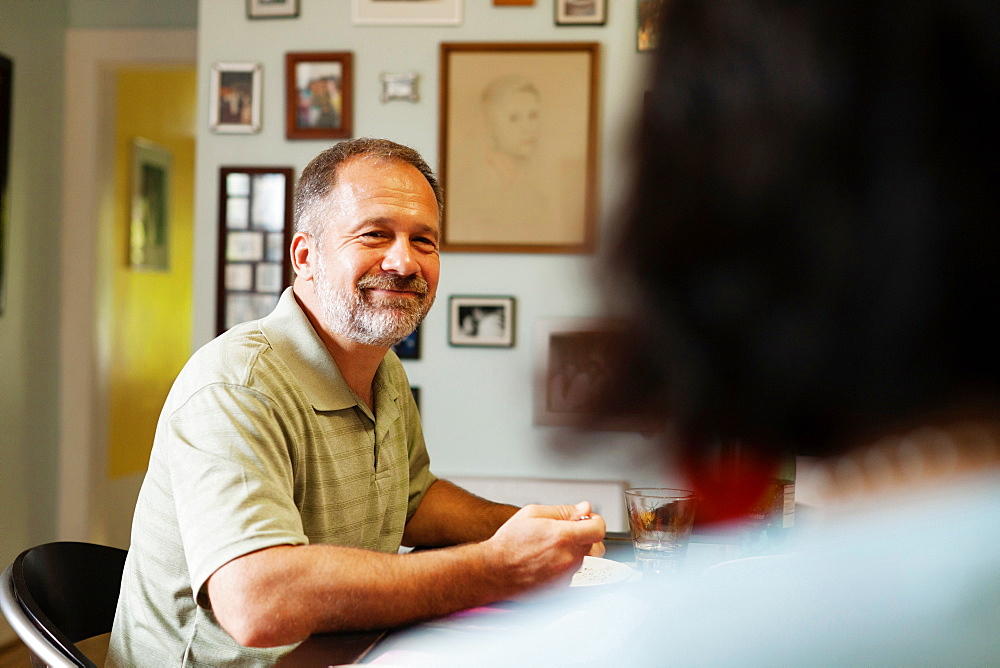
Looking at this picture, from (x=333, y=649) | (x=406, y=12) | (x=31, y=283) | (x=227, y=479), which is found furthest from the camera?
(x=31, y=283)

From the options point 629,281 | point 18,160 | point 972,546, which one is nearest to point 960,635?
point 972,546

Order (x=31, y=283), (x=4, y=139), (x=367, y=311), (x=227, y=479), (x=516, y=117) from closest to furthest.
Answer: (x=227, y=479), (x=367, y=311), (x=516, y=117), (x=4, y=139), (x=31, y=283)

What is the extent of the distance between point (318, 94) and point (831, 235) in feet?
9.31

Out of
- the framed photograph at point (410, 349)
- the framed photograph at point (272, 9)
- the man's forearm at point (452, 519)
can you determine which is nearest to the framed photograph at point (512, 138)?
the framed photograph at point (410, 349)

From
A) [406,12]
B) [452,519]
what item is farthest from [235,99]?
[452,519]

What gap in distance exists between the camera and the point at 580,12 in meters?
2.72

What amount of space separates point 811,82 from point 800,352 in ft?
0.19

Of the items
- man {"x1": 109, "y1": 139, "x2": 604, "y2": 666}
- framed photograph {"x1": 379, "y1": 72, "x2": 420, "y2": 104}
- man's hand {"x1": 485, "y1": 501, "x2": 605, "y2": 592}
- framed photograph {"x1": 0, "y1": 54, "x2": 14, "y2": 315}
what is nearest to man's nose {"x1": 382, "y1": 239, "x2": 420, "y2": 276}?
man {"x1": 109, "y1": 139, "x2": 604, "y2": 666}

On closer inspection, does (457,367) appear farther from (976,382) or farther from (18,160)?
(976,382)

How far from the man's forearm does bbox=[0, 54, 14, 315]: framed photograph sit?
92.6 inches

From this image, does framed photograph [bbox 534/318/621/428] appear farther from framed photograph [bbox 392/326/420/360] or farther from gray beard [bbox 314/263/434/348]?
framed photograph [bbox 392/326/420/360]

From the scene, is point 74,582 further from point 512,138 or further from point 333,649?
point 512,138

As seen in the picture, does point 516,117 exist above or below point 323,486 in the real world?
above

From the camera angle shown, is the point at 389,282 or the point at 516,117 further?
the point at 516,117
